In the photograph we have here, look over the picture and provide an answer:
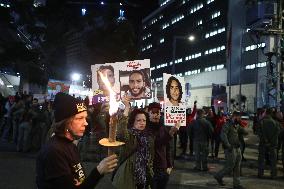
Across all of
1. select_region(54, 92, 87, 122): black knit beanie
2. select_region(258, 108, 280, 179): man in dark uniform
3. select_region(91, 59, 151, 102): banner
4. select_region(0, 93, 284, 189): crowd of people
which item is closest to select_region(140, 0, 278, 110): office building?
select_region(0, 93, 284, 189): crowd of people

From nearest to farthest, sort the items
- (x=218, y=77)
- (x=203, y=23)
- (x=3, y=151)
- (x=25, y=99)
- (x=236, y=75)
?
(x=3, y=151) → (x=25, y=99) → (x=236, y=75) → (x=218, y=77) → (x=203, y=23)

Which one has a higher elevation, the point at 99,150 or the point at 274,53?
the point at 274,53

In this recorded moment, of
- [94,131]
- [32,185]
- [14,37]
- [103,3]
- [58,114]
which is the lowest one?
[32,185]

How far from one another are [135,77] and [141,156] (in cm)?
358

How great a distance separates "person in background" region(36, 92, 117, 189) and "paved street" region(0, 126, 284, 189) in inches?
272

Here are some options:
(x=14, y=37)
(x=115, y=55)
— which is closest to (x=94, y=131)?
(x=14, y=37)

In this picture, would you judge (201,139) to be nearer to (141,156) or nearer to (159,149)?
(159,149)

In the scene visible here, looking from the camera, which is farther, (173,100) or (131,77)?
(131,77)

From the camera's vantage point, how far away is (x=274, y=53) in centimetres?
1716

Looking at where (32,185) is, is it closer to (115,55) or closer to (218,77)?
(115,55)

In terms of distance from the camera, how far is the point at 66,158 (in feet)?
10.1

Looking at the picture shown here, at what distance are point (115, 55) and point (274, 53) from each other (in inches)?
1178

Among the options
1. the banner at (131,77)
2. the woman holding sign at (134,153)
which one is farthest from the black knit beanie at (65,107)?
the banner at (131,77)

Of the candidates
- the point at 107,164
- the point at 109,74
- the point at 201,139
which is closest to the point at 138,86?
the point at 109,74
